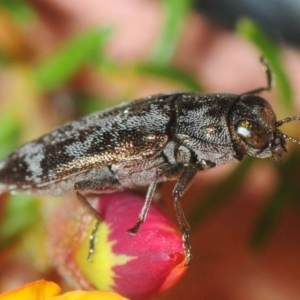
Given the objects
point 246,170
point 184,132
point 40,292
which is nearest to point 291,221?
point 246,170

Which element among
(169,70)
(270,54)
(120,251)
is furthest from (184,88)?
(120,251)

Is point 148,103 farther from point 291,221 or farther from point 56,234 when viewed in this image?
point 291,221

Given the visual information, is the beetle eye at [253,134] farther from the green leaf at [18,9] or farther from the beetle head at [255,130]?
the green leaf at [18,9]

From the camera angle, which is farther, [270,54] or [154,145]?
[270,54]

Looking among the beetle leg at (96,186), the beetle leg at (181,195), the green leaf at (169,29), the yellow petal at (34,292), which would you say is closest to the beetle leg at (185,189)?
the beetle leg at (181,195)

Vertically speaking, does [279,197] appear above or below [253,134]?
below

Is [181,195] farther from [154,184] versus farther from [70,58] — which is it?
[70,58]

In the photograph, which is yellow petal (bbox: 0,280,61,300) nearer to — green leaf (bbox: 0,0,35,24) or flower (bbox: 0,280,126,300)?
flower (bbox: 0,280,126,300)

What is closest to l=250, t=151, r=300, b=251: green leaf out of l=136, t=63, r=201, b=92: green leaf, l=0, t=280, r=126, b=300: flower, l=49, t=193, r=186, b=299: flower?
l=136, t=63, r=201, b=92: green leaf
